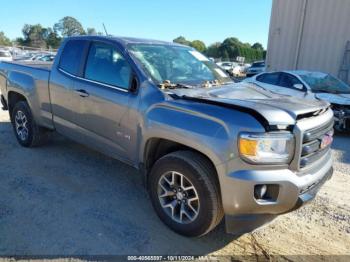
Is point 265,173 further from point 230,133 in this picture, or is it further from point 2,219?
point 2,219

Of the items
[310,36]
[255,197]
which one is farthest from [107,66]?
[310,36]

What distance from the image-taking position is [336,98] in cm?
775

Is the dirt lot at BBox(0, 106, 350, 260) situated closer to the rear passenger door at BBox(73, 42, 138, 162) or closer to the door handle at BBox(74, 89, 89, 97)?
the rear passenger door at BBox(73, 42, 138, 162)

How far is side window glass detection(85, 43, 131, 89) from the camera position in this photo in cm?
375

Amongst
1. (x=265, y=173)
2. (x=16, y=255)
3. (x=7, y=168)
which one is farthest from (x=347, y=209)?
(x=7, y=168)

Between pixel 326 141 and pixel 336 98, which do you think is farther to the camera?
pixel 336 98

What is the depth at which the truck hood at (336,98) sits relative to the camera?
24.9 feet

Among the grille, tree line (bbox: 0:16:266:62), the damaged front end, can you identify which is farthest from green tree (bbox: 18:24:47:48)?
the grille

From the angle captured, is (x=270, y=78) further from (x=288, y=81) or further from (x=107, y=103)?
(x=107, y=103)

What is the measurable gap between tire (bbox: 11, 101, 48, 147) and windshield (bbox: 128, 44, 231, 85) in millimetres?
2467

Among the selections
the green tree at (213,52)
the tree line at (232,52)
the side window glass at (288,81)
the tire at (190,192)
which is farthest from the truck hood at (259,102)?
the green tree at (213,52)

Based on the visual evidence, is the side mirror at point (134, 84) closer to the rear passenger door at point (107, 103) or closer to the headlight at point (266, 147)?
the rear passenger door at point (107, 103)

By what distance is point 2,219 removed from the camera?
3.42 m

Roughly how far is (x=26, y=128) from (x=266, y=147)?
426cm
